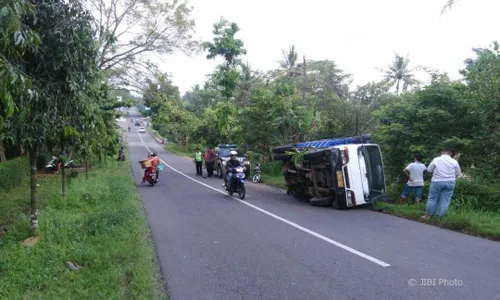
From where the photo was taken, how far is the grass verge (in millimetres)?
7630

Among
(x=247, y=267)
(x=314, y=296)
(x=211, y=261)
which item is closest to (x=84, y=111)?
(x=211, y=261)

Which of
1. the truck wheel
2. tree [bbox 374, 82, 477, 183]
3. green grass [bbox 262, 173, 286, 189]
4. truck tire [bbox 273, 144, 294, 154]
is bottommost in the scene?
green grass [bbox 262, 173, 286, 189]

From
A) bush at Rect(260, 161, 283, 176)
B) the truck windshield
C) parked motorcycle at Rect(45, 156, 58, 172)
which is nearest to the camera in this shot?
the truck windshield

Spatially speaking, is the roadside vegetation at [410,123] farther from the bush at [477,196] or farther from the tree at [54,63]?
the tree at [54,63]

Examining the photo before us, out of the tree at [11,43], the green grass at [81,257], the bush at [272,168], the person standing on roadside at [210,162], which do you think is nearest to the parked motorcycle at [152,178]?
the person standing on roadside at [210,162]

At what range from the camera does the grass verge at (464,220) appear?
7630 millimetres

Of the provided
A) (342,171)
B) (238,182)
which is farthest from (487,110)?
(238,182)

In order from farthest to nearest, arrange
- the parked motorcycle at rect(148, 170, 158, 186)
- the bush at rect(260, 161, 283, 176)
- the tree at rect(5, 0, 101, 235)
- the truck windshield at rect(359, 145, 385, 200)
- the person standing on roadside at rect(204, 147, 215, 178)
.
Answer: the person standing on roadside at rect(204, 147, 215, 178)
the bush at rect(260, 161, 283, 176)
the parked motorcycle at rect(148, 170, 158, 186)
the truck windshield at rect(359, 145, 385, 200)
the tree at rect(5, 0, 101, 235)

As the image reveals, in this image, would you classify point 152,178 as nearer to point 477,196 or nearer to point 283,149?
point 283,149

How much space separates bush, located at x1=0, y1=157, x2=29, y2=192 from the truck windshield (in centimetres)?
1161

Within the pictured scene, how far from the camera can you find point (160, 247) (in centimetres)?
713

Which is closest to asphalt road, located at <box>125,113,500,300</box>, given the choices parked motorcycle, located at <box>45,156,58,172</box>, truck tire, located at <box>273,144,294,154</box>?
truck tire, located at <box>273,144,294,154</box>

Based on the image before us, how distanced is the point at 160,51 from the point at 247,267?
19199 mm

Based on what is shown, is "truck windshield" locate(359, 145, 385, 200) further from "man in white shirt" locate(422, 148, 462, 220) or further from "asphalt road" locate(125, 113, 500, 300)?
"man in white shirt" locate(422, 148, 462, 220)
